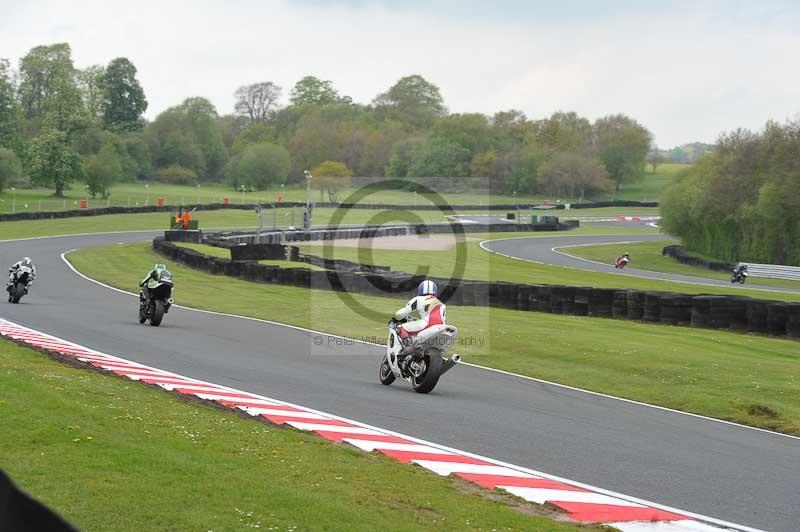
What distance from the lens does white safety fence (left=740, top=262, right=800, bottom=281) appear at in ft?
165

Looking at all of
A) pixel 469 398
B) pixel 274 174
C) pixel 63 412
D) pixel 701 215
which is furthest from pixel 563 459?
pixel 274 174

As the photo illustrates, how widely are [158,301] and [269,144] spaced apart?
106808mm

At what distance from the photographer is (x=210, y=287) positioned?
33500mm

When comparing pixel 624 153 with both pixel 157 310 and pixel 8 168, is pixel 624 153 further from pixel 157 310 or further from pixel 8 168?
pixel 157 310

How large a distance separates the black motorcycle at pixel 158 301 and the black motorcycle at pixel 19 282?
5.80 metres

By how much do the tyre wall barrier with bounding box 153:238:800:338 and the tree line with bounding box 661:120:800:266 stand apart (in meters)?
31.1

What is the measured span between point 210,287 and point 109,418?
80.3 ft

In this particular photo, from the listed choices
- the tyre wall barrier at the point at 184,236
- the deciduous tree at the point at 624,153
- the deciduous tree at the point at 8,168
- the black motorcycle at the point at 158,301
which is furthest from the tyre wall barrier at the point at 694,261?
the deciduous tree at the point at 624,153

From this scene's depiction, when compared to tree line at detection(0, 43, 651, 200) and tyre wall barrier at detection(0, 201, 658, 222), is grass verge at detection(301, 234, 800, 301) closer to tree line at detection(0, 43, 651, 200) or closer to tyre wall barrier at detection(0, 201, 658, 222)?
tyre wall barrier at detection(0, 201, 658, 222)

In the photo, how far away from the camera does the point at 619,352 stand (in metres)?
17.8

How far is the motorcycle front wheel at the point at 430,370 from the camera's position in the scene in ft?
45.6

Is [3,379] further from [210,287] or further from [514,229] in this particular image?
[514,229]

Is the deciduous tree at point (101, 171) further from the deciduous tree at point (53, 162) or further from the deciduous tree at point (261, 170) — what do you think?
the deciduous tree at point (261, 170)

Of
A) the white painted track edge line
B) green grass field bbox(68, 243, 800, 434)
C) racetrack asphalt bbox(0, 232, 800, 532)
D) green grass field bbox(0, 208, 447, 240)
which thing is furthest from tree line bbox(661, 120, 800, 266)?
the white painted track edge line
